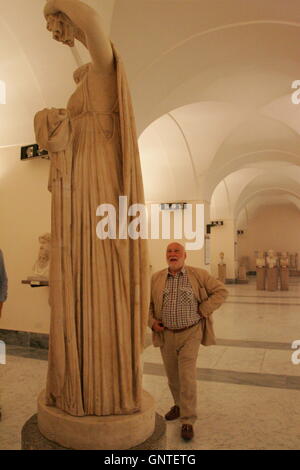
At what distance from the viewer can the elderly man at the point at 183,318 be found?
333 cm

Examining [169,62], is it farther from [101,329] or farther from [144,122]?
[101,329]

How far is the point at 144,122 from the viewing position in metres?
7.33

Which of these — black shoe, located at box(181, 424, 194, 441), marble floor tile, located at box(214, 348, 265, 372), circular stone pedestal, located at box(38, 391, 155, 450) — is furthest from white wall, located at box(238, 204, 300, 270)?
circular stone pedestal, located at box(38, 391, 155, 450)

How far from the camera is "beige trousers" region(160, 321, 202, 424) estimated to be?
3.31 metres

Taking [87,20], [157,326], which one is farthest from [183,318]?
[87,20]

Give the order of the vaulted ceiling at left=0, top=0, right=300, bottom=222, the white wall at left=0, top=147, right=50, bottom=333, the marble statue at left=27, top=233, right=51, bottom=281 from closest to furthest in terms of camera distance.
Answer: the vaulted ceiling at left=0, top=0, right=300, bottom=222
the marble statue at left=27, top=233, right=51, bottom=281
the white wall at left=0, top=147, right=50, bottom=333

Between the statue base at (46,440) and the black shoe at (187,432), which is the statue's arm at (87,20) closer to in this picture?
the statue base at (46,440)

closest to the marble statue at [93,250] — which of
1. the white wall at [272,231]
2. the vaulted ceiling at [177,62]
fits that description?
the vaulted ceiling at [177,62]

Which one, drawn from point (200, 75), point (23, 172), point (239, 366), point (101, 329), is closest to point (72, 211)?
point (101, 329)

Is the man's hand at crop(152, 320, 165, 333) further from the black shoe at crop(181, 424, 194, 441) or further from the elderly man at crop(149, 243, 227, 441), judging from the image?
the black shoe at crop(181, 424, 194, 441)

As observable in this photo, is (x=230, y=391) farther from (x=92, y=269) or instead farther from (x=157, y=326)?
(x=92, y=269)

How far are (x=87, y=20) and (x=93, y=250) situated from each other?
3.76 feet

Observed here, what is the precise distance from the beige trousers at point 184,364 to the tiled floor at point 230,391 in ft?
0.77

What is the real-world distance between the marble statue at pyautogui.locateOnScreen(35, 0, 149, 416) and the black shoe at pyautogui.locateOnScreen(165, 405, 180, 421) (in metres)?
1.62
